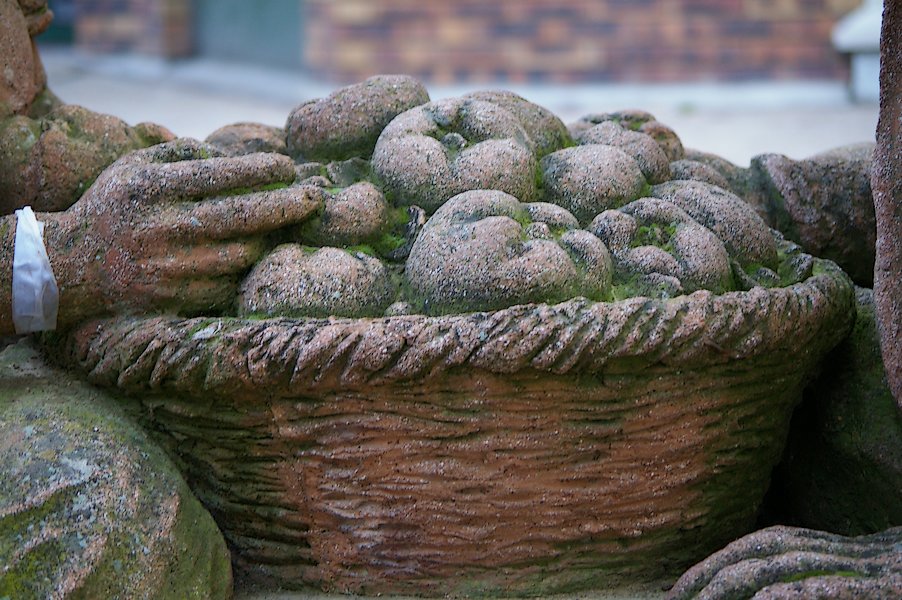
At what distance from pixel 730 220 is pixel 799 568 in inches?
25.7

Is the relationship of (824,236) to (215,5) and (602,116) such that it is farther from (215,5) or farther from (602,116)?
(215,5)

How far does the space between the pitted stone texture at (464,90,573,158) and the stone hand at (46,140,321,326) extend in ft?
1.72

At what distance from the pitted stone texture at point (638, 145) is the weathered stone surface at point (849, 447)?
0.47 metres

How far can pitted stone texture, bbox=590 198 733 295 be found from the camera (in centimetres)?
191

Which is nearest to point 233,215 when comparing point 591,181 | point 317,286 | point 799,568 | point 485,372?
point 317,286

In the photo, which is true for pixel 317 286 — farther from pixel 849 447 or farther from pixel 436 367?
pixel 849 447

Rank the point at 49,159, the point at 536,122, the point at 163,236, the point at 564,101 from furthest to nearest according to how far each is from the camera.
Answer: the point at 564,101 → the point at 536,122 → the point at 49,159 → the point at 163,236

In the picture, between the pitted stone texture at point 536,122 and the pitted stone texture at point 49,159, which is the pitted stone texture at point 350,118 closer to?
the pitted stone texture at point 536,122

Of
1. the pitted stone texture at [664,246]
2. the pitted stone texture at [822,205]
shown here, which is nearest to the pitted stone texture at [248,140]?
the pitted stone texture at [664,246]

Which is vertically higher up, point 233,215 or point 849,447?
point 233,215

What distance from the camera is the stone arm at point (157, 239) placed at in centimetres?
190

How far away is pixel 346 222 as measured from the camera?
201 centimetres

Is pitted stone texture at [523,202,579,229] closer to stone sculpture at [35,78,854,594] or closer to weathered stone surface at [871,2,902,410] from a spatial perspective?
stone sculpture at [35,78,854,594]

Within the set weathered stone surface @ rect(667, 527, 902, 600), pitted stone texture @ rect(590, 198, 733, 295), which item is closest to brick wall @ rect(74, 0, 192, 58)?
pitted stone texture @ rect(590, 198, 733, 295)
